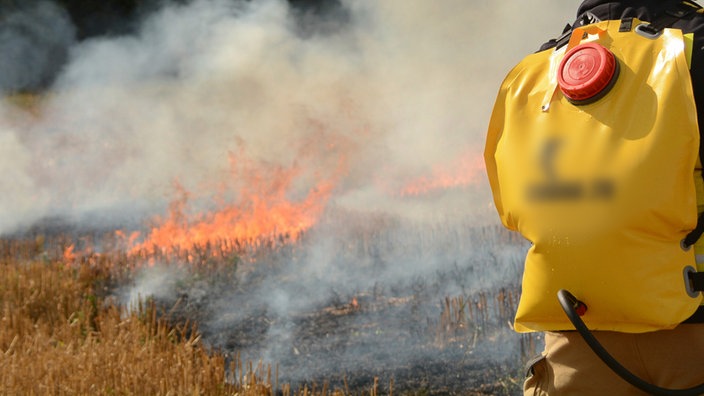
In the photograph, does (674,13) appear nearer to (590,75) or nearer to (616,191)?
(590,75)

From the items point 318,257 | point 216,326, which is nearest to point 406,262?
point 318,257

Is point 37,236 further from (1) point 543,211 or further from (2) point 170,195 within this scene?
(1) point 543,211

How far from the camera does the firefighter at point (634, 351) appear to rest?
5.74ft

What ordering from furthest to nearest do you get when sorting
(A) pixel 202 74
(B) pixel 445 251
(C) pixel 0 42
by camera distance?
(C) pixel 0 42 → (A) pixel 202 74 → (B) pixel 445 251

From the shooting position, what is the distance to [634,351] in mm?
1827

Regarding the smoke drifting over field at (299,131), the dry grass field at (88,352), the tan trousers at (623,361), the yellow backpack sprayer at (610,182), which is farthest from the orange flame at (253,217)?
the yellow backpack sprayer at (610,182)

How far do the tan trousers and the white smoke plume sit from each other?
7160mm

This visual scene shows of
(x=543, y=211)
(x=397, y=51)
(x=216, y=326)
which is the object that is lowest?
(x=216, y=326)

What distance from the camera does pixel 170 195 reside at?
1352 cm

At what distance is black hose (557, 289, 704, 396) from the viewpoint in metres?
1.71

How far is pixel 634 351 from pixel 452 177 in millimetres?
8696

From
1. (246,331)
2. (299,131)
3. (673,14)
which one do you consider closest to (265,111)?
(299,131)

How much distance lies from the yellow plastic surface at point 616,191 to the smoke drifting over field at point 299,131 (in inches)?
158

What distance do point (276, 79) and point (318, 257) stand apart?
246 inches
